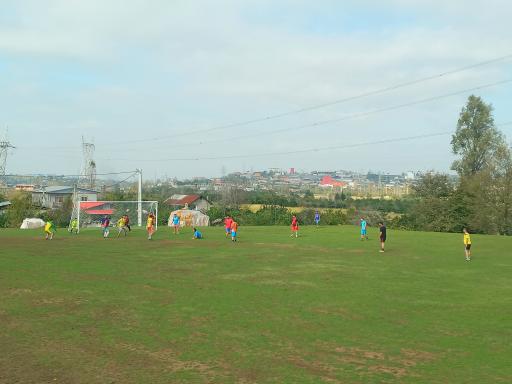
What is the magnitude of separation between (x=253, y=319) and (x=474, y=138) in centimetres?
6453

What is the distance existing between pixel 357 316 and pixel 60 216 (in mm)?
67581

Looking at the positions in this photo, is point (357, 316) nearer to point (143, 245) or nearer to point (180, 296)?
point (180, 296)

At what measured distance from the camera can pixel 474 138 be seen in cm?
7056

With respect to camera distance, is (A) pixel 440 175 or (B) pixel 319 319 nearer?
(B) pixel 319 319

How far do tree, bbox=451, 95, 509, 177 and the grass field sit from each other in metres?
44.9

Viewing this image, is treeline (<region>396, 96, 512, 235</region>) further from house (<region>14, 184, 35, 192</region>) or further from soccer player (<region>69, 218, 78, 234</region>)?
house (<region>14, 184, 35, 192</region>)

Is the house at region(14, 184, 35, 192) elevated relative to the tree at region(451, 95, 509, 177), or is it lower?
lower

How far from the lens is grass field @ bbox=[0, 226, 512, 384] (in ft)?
34.8

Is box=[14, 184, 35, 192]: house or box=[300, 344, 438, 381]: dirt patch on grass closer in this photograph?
box=[300, 344, 438, 381]: dirt patch on grass

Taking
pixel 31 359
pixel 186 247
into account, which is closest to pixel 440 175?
pixel 186 247

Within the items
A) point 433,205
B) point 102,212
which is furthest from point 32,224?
point 433,205

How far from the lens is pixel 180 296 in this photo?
58.6 feet

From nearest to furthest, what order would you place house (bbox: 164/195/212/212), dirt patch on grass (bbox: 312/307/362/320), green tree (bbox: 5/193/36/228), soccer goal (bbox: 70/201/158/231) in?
dirt patch on grass (bbox: 312/307/362/320) → soccer goal (bbox: 70/201/158/231) → green tree (bbox: 5/193/36/228) → house (bbox: 164/195/212/212)

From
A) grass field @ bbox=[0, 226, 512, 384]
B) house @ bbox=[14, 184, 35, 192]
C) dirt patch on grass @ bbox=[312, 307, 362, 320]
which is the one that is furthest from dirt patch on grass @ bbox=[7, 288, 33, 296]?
house @ bbox=[14, 184, 35, 192]
